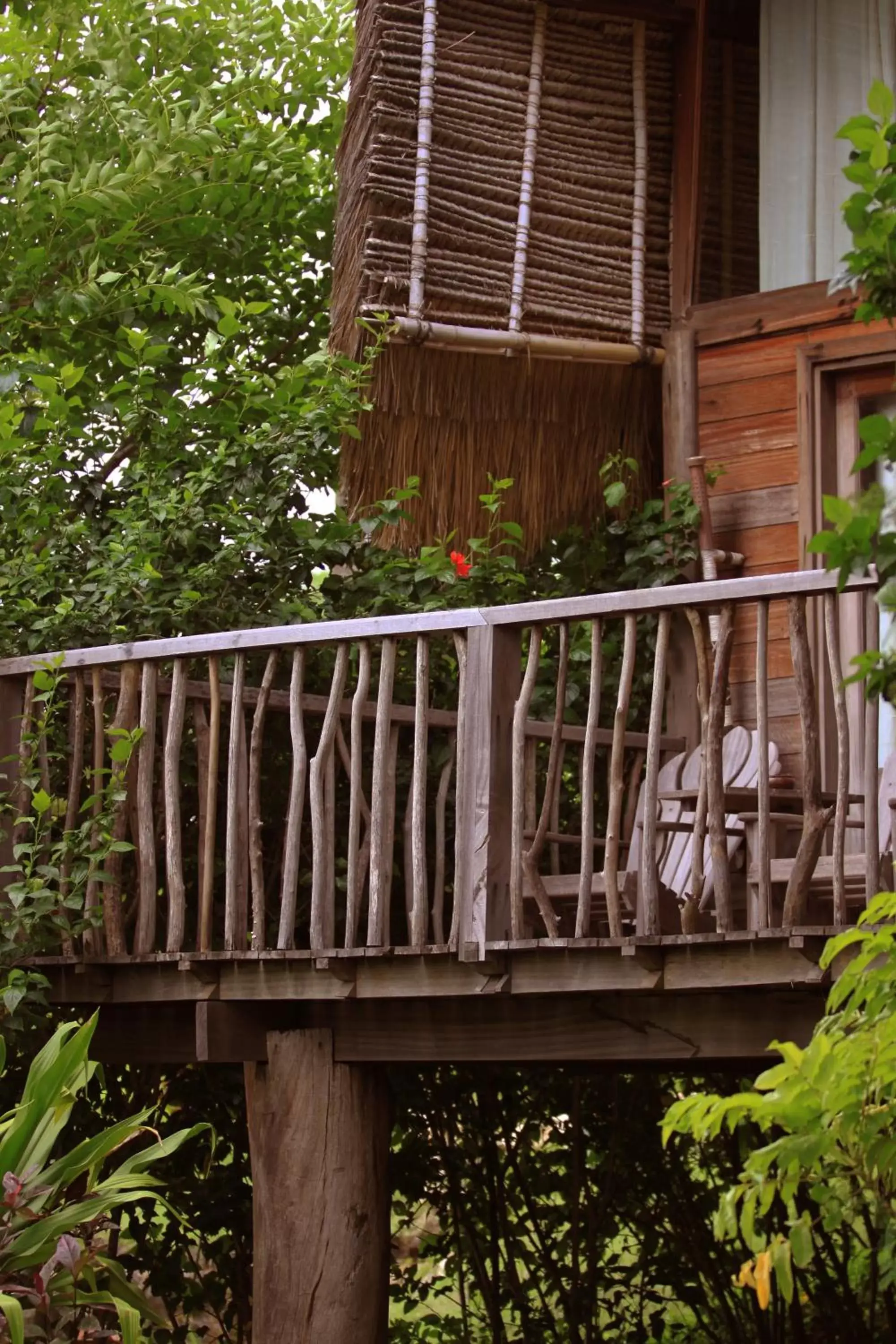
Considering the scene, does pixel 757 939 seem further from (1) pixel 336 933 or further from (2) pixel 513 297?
(2) pixel 513 297

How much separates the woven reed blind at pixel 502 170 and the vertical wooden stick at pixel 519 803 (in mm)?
2756

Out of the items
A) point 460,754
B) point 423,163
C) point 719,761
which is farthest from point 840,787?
point 423,163

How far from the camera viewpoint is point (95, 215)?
31.9ft

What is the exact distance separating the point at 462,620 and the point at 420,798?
0.61m

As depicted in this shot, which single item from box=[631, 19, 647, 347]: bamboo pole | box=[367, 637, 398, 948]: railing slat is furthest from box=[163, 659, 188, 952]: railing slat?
box=[631, 19, 647, 347]: bamboo pole

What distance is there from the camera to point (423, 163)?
337 inches

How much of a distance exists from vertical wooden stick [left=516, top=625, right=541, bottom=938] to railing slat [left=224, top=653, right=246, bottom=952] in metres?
1.06

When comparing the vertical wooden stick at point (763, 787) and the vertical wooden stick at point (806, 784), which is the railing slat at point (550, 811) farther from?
the vertical wooden stick at point (806, 784)

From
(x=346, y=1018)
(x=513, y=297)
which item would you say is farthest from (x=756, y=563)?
(x=346, y=1018)

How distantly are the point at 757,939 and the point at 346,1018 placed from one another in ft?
5.85

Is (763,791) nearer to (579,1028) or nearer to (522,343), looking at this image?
(579,1028)

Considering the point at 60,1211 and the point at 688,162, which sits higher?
the point at 688,162

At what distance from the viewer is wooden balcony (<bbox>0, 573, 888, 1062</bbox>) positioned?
19.1 ft

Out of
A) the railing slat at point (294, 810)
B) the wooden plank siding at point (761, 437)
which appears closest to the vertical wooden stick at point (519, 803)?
the railing slat at point (294, 810)
